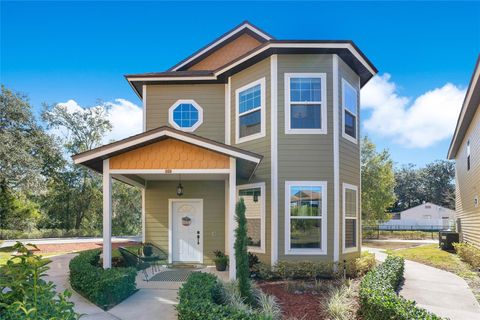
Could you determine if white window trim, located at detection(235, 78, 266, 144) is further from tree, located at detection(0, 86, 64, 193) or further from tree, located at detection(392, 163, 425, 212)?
tree, located at detection(392, 163, 425, 212)

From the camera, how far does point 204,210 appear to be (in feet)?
39.9

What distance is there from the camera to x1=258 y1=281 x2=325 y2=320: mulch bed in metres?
6.46

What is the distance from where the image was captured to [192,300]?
5562 millimetres

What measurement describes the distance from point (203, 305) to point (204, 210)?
6.92 metres

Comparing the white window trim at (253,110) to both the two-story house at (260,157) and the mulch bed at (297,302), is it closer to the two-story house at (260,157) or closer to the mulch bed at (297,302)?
the two-story house at (260,157)

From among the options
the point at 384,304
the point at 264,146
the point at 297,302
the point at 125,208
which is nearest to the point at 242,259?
the point at 297,302

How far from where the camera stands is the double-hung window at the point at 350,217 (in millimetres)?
10551

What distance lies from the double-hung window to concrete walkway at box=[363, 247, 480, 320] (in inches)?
68.7

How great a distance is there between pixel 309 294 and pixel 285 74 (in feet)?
19.7

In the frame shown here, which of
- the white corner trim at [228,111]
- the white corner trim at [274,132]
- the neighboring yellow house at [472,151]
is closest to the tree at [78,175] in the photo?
the white corner trim at [228,111]

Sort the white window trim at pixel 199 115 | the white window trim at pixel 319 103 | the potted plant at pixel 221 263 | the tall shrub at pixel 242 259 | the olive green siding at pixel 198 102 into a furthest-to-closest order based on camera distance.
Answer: the white window trim at pixel 199 115, the olive green siding at pixel 198 102, the potted plant at pixel 221 263, the white window trim at pixel 319 103, the tall shrub at pixel 242 259

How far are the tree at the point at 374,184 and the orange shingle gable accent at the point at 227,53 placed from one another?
16442 mm

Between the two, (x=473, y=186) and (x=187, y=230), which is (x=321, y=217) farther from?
(x=473, y=186)

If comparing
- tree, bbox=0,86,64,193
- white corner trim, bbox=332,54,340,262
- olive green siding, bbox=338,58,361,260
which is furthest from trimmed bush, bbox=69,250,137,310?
tree, bbox=0,86,64,193
